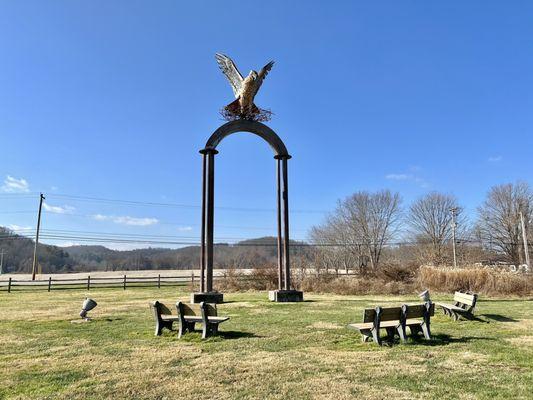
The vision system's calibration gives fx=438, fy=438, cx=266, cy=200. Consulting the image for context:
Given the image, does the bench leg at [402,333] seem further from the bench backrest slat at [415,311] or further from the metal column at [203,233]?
the metal column at [203,233]

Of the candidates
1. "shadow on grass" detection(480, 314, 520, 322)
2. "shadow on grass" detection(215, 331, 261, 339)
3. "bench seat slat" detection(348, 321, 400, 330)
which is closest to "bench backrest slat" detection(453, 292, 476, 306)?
"shadow on grass" detection(480, 314, 520, 322)

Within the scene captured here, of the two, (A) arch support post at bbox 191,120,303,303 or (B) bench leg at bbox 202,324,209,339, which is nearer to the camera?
(B) bench leg at bbox 202,324,209,339

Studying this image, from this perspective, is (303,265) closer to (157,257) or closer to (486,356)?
(486,356)

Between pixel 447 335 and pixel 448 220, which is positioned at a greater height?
pixel 448 220

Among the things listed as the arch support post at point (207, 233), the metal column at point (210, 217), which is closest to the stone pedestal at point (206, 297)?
the arch support post at point (207, 233)

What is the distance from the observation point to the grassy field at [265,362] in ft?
16.9

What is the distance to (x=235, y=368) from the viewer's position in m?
6.23

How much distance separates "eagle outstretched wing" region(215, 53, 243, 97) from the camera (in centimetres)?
1720

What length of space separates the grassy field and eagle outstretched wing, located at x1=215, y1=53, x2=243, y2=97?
9.83m

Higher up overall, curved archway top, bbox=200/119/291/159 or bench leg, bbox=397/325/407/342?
curved archway top, bbox=200/119/291/159

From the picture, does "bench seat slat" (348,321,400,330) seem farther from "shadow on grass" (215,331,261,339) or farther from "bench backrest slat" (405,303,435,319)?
"shadow on grass" (215,331,261,339)

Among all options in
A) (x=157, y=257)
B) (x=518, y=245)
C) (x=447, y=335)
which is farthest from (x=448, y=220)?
(x=157, y=257)

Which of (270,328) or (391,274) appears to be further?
(391,274)

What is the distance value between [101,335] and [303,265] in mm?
18298
